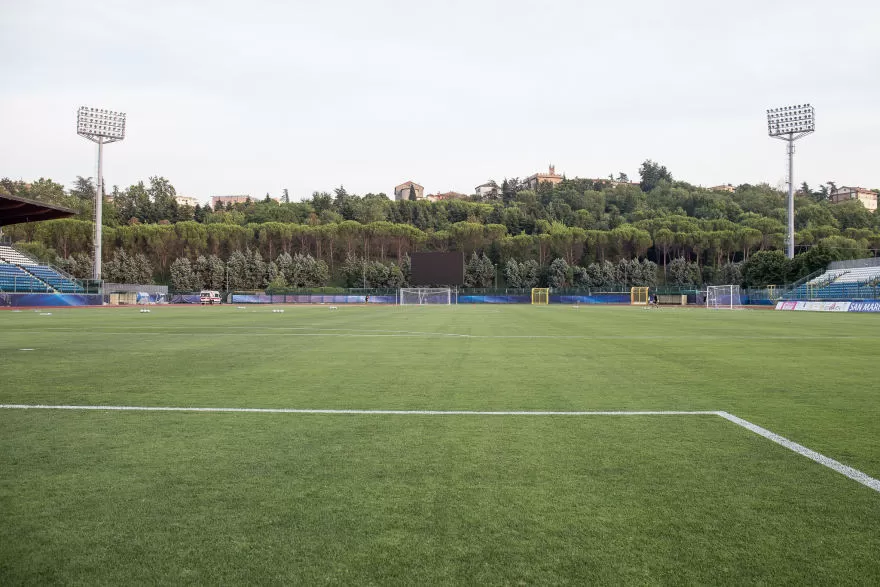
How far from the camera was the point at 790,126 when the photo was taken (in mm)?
61094

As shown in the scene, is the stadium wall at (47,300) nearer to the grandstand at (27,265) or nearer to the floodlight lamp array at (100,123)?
the grandstand at (27,265)

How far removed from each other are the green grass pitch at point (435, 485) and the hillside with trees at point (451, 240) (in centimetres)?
6145

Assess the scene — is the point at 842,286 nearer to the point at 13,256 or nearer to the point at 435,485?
the point at 435,485

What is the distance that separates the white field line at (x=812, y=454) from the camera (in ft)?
12.0

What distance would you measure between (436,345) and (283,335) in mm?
5179

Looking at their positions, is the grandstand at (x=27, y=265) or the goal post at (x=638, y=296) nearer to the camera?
the grandstand at (x=27, y=265)

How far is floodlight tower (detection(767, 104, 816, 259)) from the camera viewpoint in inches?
2363

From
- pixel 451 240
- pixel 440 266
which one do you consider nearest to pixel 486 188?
pixel 451 240

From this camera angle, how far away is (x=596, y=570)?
2521 mm

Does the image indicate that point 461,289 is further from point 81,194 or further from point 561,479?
point 81,194

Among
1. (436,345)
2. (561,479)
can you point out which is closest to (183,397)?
(561,479)

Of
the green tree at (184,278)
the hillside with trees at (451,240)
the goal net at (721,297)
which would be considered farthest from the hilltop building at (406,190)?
the goal net at (721,297)

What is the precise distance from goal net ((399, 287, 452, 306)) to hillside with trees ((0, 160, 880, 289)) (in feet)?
40.0

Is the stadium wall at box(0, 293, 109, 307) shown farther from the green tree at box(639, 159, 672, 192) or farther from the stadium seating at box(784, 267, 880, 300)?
the green tree at box(639, 159, 672, 192)
